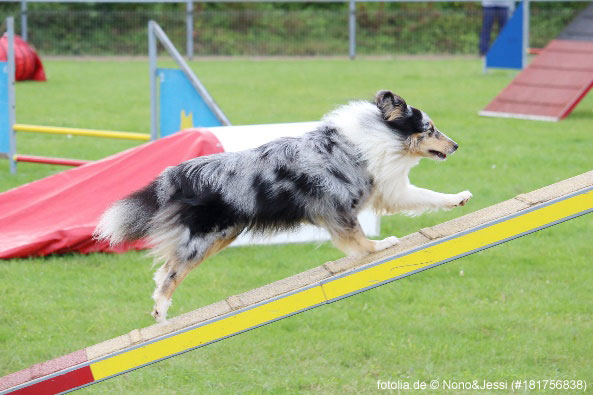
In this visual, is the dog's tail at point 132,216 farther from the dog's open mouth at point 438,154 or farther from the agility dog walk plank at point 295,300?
the dog's open mouth at point 438,154

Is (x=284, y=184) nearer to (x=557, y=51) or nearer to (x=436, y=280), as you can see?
(x=436, y=280)

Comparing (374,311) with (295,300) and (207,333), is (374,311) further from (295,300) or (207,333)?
(207,333)

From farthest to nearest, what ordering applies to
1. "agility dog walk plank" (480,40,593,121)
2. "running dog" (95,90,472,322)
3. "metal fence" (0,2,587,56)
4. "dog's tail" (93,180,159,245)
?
"metal fence" (0,2,587,56), "agility dog walk plank" (480,40,593,121), "dog's tail" (93,180,159,245), "running dog" (95,90,472,322)

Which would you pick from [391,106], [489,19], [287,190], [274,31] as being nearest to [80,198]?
[287,190]

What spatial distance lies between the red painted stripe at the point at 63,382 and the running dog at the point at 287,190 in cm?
55

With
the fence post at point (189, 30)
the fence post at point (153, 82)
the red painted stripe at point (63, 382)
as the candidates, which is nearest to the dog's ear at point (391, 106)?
the red painted stripe at point (63, 382)

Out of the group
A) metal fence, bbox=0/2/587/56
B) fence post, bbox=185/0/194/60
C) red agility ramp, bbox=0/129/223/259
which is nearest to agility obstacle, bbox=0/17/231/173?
red agility ramp, bbox=0/129/223/259

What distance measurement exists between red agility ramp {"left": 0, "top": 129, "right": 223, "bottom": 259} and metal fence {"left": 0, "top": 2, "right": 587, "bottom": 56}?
14233 mm

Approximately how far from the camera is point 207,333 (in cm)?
369

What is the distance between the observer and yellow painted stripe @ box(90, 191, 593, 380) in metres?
3.67

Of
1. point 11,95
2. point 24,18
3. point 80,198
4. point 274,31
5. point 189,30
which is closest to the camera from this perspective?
point 80,198

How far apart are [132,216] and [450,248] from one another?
1.52m

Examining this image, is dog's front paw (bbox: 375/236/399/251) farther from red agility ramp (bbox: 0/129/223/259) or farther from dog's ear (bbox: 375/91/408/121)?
red agility ramp (bbox: 0/129/223/259)

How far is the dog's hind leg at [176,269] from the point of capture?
13.4ft
